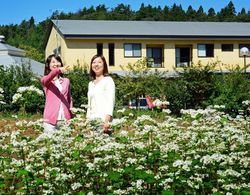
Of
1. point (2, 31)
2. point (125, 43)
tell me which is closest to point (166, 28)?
point (125, 43)

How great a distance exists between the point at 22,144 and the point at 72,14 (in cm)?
8854

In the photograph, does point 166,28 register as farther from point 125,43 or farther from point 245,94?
point 245,94

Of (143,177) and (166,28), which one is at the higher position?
(166,28)

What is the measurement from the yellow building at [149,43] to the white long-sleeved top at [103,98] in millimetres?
27472

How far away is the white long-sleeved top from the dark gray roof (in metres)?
27.4

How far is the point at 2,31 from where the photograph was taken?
327 ft

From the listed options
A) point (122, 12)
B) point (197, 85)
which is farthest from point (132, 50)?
point (122, 12)

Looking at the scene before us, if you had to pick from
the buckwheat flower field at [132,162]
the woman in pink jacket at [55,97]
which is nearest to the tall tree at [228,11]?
the woman in pink jacket at [55,97]

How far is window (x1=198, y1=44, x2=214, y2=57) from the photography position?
3600 cm

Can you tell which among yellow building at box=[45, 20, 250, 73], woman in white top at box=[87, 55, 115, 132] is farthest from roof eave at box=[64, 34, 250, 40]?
woman in white top at box=[87, 55, 115, 132]

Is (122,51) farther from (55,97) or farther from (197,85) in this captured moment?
(55,97)

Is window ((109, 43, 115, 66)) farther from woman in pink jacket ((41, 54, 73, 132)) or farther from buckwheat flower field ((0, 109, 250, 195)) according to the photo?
buckwheat flower field ((0, 109, 250, 195))

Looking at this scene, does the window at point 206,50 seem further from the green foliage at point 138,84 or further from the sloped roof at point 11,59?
the sloped roof at point 11,59

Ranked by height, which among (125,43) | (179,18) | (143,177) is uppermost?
(179,18)
